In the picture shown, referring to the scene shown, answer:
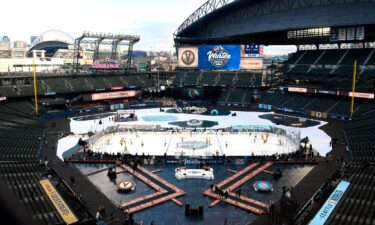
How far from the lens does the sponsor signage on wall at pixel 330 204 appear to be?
955 inches

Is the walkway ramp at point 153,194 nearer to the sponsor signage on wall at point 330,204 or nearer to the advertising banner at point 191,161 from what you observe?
the advertising banner at point 191,161

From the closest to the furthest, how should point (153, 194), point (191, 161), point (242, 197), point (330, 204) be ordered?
point (330, 204)
point (242, 197)
point (153, 194)
point (191, 161)

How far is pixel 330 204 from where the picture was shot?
86.5ft

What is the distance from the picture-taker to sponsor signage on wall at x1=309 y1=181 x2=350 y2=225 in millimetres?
24258

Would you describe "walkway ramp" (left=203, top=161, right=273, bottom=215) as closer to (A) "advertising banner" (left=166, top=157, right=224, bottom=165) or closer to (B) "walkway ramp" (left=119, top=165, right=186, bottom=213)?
(B) "walkway ramp" (left=119, top=165, right=186, bottom=213)

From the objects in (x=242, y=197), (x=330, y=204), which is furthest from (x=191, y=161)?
(x=330, y=204)

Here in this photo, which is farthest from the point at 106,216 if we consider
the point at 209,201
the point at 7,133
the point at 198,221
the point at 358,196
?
the point at 7,133

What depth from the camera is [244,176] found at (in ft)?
120

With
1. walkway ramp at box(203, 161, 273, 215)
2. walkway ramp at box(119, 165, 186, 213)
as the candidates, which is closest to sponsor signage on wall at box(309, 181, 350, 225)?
walkway ramp at box(203, 161, 273, 215)

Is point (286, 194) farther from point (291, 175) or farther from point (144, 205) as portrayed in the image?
point (144, 205)

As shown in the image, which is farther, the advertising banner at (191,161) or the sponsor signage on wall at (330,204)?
the advertising banner at (191,161)

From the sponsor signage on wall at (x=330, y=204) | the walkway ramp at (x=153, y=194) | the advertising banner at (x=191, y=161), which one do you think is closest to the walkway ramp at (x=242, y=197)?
the walkway ramp at (x=153, y=194)

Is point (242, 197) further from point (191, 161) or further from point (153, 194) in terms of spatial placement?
point (191, 161)

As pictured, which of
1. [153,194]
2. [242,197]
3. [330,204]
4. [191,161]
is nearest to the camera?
[330,204]
